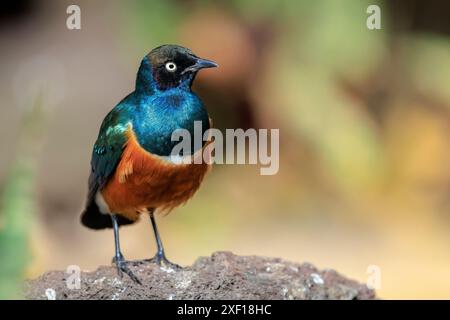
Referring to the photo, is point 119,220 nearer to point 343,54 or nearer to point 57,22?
point 343,54

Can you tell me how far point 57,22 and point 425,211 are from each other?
13.1 feet

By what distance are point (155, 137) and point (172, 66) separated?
379 mm

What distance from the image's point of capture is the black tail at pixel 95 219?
4238 mm

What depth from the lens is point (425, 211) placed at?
636cm

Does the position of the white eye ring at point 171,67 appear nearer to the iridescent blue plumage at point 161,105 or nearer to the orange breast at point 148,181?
the iridescent blue plumage at point 161,105

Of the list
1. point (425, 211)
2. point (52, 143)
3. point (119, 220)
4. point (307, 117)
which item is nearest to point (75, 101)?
point (52, 143)

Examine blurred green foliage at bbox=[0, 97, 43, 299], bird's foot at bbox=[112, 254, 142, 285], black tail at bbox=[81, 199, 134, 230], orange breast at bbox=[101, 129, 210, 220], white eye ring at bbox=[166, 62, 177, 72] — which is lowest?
bird's foot at bbox=[112, 254, 142, 285]

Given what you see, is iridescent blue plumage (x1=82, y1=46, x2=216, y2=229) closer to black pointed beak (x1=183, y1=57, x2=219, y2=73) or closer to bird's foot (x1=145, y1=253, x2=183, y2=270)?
black pointed beak (x1=183, y1=57, x2=219, y2=73)

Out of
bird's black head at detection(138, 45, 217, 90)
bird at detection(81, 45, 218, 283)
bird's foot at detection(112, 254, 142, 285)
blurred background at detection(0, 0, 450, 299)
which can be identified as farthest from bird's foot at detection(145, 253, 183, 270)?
blurred background at detection(0, 0, 450, 299)

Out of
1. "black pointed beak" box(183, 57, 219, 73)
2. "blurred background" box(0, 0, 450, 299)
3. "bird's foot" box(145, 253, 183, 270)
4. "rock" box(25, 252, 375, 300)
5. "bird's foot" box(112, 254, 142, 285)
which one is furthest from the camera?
"blurred background" box(0, 0, 450, 299)

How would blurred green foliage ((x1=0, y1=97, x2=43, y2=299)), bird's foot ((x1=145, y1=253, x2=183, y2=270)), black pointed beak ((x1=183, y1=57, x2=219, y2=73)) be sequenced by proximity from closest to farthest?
1. blurred green foliage ((x1=0, y1=97, x2=43, y2=299))
2. bird's foot ((x1=145, y1=253, x2=183, y2=270))
3. black pointed beak ((x1=183, y1=57, x2=219, y2=73))

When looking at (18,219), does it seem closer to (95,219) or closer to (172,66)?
(172,66)

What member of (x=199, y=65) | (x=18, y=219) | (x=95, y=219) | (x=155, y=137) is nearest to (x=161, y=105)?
(x=155, y=137)

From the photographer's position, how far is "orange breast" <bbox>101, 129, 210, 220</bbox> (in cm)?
367
